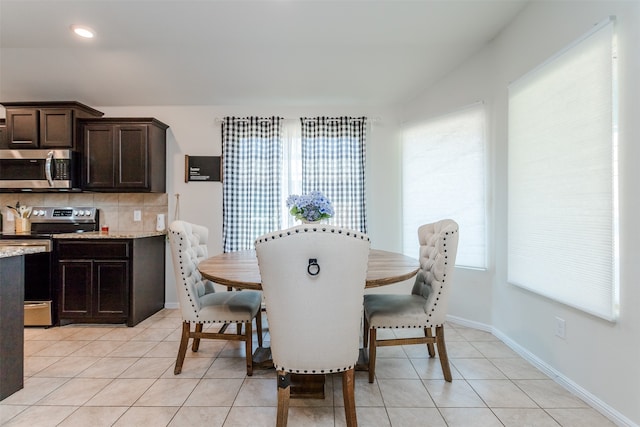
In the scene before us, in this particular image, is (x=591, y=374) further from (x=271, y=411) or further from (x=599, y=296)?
(x=271, y=411)

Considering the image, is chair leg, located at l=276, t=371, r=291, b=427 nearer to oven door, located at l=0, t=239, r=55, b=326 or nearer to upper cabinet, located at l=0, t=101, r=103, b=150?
oven door, located at l=0, t=239, r=55, b=326

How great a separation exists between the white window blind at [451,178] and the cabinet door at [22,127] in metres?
4.00

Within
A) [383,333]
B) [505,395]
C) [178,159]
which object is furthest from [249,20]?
[505,395]

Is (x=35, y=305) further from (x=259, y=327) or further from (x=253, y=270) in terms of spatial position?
(x=253, y=270)

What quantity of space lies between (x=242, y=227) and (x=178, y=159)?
1.13m

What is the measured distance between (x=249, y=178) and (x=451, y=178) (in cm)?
222

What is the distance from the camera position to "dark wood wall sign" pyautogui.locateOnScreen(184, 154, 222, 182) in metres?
3.57

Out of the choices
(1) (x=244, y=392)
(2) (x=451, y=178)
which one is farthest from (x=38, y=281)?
(2) (x=451, y=178)

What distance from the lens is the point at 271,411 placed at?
5.49 ft

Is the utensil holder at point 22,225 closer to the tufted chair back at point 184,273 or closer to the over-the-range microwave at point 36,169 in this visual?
the over-the-range microwave at point 36,169

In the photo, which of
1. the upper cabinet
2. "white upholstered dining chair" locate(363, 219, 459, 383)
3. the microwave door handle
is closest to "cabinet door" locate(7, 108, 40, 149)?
the upper cabinet

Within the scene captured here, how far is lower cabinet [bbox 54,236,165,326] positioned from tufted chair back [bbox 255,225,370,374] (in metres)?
2.29

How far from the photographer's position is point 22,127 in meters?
3.14

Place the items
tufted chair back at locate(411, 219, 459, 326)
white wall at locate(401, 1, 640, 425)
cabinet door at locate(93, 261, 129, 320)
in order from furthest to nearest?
cabinet door at locate(93, 261, 129, 320), tufted chair back at locate(411, 219, 459, 326), white wall at locate(401, 1, 640, 425)
